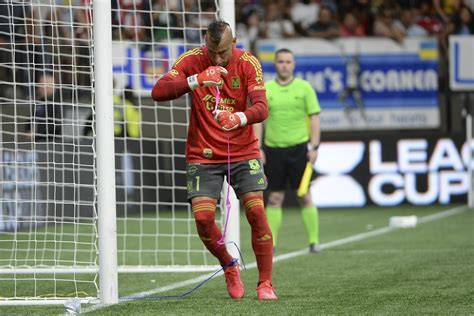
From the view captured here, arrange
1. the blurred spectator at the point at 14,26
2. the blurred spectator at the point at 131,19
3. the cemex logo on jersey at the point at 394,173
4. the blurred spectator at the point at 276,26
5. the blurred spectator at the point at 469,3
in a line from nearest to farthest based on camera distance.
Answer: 1. the blurred spectator at the point at 14,26
2. the blurred spectator at the point at 131,19
3. the cemex logo on jersey at the point at 394,173
4. the blurred spectator at the point at 276,26
5. the blurred spectator at the point at 469,3

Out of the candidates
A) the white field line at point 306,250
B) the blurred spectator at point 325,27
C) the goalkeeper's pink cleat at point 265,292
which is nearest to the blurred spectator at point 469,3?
the blurred spectator at point 325,27

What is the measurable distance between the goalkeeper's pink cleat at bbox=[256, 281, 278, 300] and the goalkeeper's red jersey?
35.1 inches

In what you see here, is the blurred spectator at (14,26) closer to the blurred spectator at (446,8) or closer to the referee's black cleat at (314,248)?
the referee's black cleat at (314,248)

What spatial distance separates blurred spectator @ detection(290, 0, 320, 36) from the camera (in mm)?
21828

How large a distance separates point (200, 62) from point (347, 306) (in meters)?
1.97

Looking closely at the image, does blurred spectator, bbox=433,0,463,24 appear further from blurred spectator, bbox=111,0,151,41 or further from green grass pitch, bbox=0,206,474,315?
green grass pitch, bbox=0,206,474,315

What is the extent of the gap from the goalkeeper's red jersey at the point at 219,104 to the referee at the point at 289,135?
4350mm

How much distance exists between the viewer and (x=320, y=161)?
19.7 metres

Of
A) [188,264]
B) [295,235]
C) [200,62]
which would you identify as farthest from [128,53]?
[200,62]

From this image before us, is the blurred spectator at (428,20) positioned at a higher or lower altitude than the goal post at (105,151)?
higher

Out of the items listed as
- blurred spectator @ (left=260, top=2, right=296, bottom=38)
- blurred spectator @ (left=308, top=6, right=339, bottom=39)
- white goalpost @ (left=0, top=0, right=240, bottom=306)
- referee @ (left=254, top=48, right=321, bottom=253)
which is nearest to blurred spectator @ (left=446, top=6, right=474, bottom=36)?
blurred spectator @ (left=308, top=6, right=339, bottom=39)

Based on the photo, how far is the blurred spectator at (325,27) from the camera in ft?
68.5

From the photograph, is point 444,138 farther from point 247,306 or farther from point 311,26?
point 247,306

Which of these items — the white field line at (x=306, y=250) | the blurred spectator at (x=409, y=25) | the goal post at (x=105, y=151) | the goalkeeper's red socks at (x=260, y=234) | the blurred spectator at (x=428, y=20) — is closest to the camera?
the goal post at (x=105, y=151)
